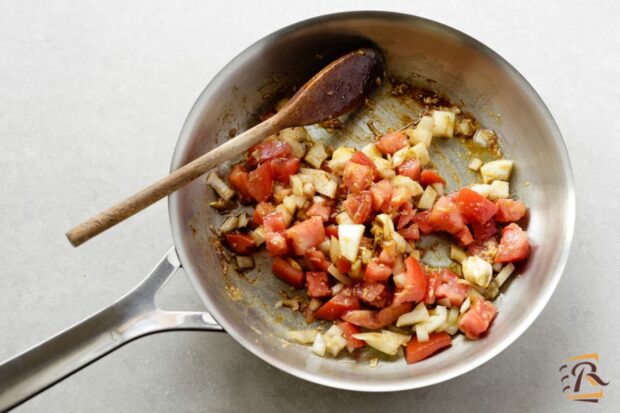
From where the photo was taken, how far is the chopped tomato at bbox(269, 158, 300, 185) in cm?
228

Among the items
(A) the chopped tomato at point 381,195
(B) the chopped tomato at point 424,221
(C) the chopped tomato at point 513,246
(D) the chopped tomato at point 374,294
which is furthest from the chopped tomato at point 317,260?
(C) the chopped tomato at point 513,246

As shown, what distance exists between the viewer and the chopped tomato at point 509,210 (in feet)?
7.39

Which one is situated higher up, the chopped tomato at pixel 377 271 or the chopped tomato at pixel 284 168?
the chopped tomato at pixel 284 168

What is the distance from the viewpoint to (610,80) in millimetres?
2510

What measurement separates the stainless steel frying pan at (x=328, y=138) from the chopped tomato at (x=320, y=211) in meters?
0.26

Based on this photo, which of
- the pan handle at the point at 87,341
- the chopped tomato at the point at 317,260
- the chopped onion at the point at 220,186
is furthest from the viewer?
the chopped onion at the point at 220,186

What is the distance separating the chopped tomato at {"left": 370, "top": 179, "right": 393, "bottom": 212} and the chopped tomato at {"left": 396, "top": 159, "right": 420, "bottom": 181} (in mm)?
94

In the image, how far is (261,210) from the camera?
2.24 metres

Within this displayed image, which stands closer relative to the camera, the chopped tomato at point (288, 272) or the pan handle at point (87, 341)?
the pan handle at point (87, 341)

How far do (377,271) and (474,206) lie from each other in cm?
41

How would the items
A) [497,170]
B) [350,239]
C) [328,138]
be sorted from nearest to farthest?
[350,239] < [497,170] < [328,138]

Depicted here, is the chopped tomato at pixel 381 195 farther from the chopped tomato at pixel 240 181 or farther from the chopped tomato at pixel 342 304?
the chopped tomato at pixel 240 181

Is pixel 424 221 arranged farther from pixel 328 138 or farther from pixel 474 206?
pixel 328 138

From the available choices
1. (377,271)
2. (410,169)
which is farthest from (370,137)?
(377,271)
